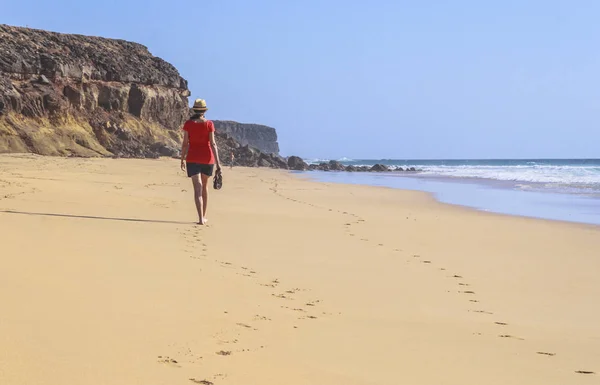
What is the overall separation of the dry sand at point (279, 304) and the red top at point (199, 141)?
3.04ft

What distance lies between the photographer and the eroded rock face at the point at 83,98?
32.8 metres

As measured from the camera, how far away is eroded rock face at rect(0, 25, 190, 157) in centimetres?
3275

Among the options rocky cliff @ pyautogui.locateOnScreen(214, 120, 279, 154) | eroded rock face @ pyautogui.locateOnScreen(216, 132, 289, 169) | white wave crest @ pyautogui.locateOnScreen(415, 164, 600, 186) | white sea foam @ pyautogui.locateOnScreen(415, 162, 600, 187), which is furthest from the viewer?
rocky cliff @ pyautogui.locateOnScreen(214, 120, 279, 154)

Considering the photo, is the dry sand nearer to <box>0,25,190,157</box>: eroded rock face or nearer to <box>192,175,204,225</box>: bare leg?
<box>192,175,204,225</box>: bare leg

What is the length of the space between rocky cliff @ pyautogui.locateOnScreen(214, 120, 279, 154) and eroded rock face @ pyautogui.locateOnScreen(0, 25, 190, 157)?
74.3 metres

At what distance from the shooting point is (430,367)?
10.1ft

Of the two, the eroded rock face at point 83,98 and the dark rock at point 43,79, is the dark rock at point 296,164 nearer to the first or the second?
the eroded rock face at point 83,98

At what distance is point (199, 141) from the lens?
28.2 feet

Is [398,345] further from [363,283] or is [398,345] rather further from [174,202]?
[174,202]

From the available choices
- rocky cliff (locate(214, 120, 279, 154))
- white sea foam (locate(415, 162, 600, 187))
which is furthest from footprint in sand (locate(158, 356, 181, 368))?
rocky cliff (locate(214, 120, 279, 154))

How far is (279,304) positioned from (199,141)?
15.9ft

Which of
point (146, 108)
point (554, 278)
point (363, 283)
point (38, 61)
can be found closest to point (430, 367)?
point (363, 283)

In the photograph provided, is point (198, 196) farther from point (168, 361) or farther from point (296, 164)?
point (296, 164)

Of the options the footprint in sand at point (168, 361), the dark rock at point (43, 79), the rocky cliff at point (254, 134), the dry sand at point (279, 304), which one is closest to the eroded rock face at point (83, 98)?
the dark rock at point (43, 79)
